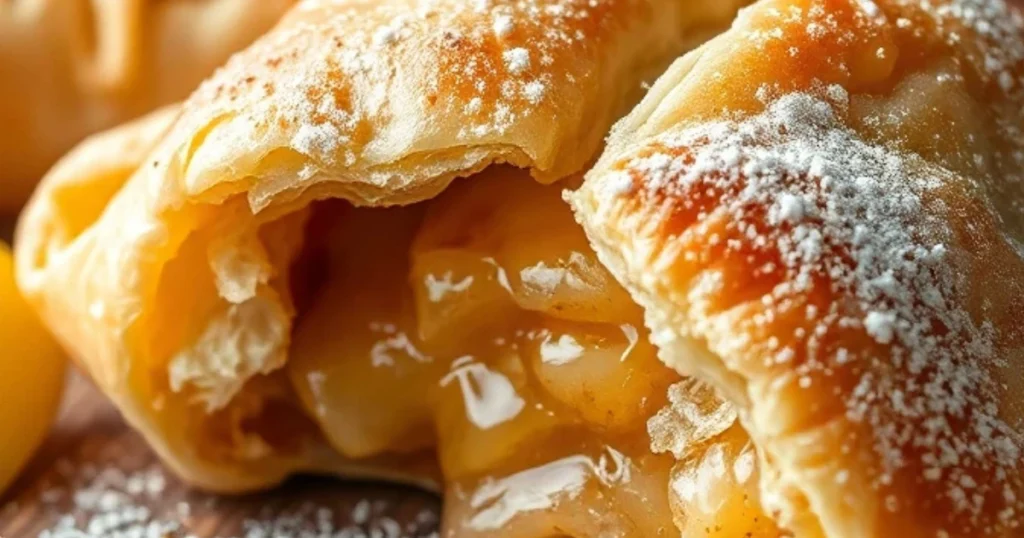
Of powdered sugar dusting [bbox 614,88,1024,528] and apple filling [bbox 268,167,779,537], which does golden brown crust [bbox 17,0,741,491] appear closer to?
apple filling [bbox 268,167,779,537]

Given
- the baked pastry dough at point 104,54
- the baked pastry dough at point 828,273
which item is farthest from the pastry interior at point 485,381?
the baked pastry dough at point 104,54

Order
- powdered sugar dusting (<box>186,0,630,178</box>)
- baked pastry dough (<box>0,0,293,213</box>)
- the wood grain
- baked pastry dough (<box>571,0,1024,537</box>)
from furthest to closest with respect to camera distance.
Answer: baked pastry dough (<box>0,0,293,213</box>)
the wood grain
powdered sugar dusting (<box>186,0,630,178</box>)
baked pastry dough (<box>571,0,1024,537</box>)

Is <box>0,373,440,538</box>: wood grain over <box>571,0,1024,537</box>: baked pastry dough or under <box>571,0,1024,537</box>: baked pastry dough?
under

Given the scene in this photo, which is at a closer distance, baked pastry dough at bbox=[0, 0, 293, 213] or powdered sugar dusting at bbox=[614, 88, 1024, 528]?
powdered sugar dusting at bbox=[614, 88, 1024, 528]

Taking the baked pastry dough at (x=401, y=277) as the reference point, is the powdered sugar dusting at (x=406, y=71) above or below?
above

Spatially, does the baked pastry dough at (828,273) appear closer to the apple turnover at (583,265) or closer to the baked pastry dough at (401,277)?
the apple turnover at (583,265)

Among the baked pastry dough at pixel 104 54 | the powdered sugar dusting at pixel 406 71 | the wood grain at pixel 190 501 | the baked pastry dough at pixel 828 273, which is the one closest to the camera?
the baked pastry dough at pixel 828 273

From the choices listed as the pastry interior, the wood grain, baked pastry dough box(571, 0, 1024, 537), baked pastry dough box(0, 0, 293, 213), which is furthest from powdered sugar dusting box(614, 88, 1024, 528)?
baked pastry dough box(0, 0, 293, 213)
